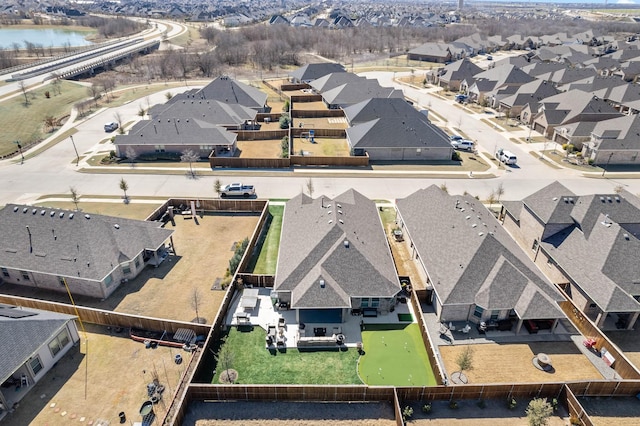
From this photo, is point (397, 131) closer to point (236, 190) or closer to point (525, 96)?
point (236, 190)

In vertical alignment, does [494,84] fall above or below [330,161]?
above

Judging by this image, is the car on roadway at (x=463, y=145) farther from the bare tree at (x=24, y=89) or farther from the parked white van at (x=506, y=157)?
the bare tree at (x=24, y=89)

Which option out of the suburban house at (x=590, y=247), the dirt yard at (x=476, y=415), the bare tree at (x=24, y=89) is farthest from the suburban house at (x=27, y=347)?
the bare tree at (x=24, y=89)

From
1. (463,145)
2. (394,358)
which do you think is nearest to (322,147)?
(463,145)

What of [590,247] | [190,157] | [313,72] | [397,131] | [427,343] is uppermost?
[313,72]

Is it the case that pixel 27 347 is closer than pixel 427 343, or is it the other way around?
pixel 27 347

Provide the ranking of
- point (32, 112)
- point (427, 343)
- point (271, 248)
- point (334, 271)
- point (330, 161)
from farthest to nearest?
point (32, 112), point (330, 161), point (271, 248), point (334, 271), point (427, 343)

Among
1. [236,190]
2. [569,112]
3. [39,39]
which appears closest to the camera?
[236,190]

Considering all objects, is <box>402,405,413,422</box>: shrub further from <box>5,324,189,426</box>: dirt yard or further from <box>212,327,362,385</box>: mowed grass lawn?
<box>5,324,189,426</box>: dirt yard

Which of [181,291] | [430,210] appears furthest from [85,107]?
[430,210]
